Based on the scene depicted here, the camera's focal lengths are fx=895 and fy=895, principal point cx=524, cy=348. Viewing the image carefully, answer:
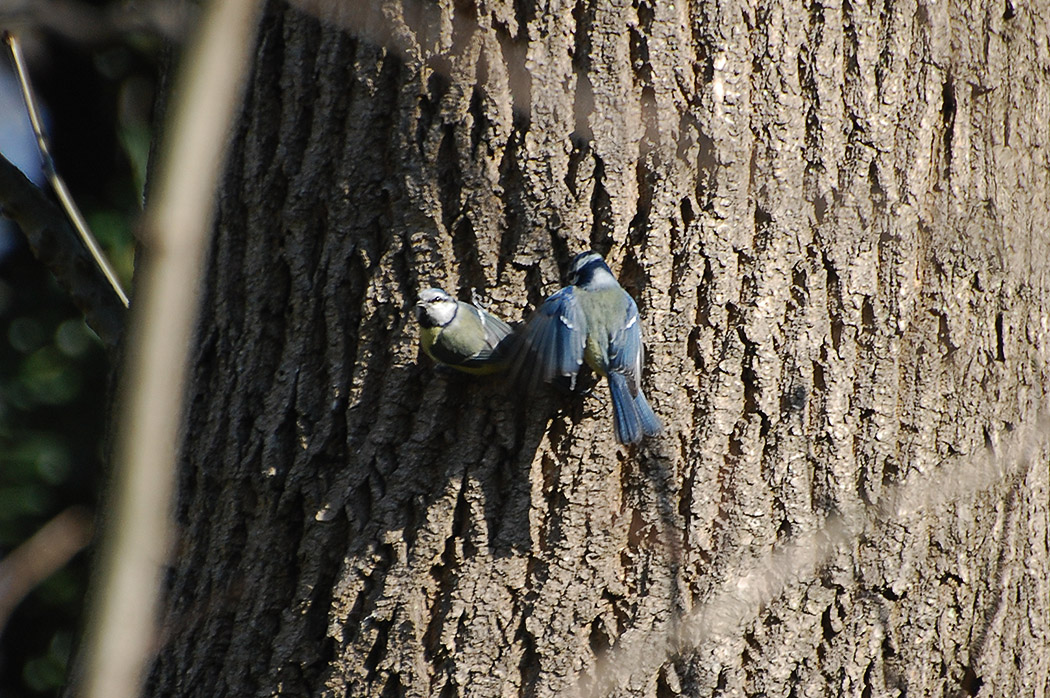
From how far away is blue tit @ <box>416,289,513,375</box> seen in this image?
1.67 meters

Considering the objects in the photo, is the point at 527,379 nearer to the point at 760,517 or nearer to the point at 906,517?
the point at 760,517

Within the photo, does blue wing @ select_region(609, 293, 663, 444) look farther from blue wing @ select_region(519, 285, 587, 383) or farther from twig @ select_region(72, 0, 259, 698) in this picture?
twig @ select_region(72, 0, 259, 698)

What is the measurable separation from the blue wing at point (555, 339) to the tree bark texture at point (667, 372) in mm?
65

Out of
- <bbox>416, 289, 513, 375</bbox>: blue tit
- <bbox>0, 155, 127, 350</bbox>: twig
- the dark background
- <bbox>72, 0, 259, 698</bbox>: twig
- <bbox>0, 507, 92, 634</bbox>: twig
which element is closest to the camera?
<bbox>72, 0, 259, 698</bbox>: twig

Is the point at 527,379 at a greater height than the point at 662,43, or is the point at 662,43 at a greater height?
the point at 662,43

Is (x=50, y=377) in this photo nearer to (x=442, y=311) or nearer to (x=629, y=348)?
(x=442, y=311)

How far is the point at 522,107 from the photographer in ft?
5.76

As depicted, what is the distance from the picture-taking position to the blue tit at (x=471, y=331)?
1.67m

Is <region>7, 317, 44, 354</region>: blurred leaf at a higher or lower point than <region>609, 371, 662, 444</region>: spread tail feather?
higher

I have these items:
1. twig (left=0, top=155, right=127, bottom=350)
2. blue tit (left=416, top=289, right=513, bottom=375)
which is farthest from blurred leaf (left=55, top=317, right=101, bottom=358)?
blue tit (left=416, top=289, right=513, bottom=375)

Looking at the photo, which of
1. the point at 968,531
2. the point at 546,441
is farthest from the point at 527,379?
the point at 968,531

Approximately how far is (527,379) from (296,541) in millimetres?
595

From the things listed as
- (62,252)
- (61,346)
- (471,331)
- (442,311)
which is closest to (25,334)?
(61,346)

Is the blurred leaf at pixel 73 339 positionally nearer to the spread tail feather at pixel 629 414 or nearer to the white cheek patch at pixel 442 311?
the white cheek patch at pixel 442 311
